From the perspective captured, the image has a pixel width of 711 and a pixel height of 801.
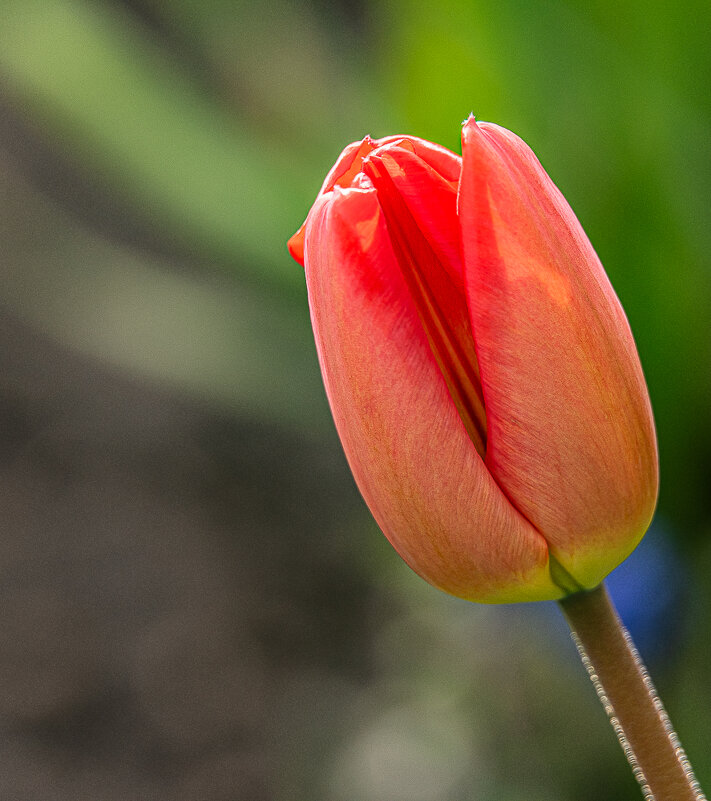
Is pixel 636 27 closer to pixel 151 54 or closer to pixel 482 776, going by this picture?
→ pixel 151 54

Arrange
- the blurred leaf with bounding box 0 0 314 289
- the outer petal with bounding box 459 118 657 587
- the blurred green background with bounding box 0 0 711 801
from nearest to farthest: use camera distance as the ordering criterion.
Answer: the outer petal with bounding box 459 118 657 587
the blurred green background with bounding box 0 0 711 801
the blurred leaf with bounding box 0 0 314 289

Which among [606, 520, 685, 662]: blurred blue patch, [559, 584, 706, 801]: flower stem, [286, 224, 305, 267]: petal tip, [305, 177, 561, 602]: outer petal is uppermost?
[286, 224, 305, 267]: petal tip

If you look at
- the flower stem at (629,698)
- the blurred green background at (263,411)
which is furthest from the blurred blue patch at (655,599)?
the flower stem at (629,698)

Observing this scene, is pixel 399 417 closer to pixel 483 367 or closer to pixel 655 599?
pixel 483 367

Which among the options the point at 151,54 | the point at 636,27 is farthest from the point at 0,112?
the point at 636,27

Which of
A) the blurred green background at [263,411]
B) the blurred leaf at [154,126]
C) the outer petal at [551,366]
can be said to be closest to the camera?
the outer petal at [551,366]

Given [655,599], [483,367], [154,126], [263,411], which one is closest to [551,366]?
[483,367]

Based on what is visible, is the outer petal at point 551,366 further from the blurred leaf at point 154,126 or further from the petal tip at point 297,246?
the blurred leaf at point 154,126

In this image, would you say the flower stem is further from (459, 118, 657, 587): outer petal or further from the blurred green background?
the blurred green background

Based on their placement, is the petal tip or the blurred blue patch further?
the blurred blue patch

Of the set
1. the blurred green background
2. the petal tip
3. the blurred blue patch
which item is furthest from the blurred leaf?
the petal tip
